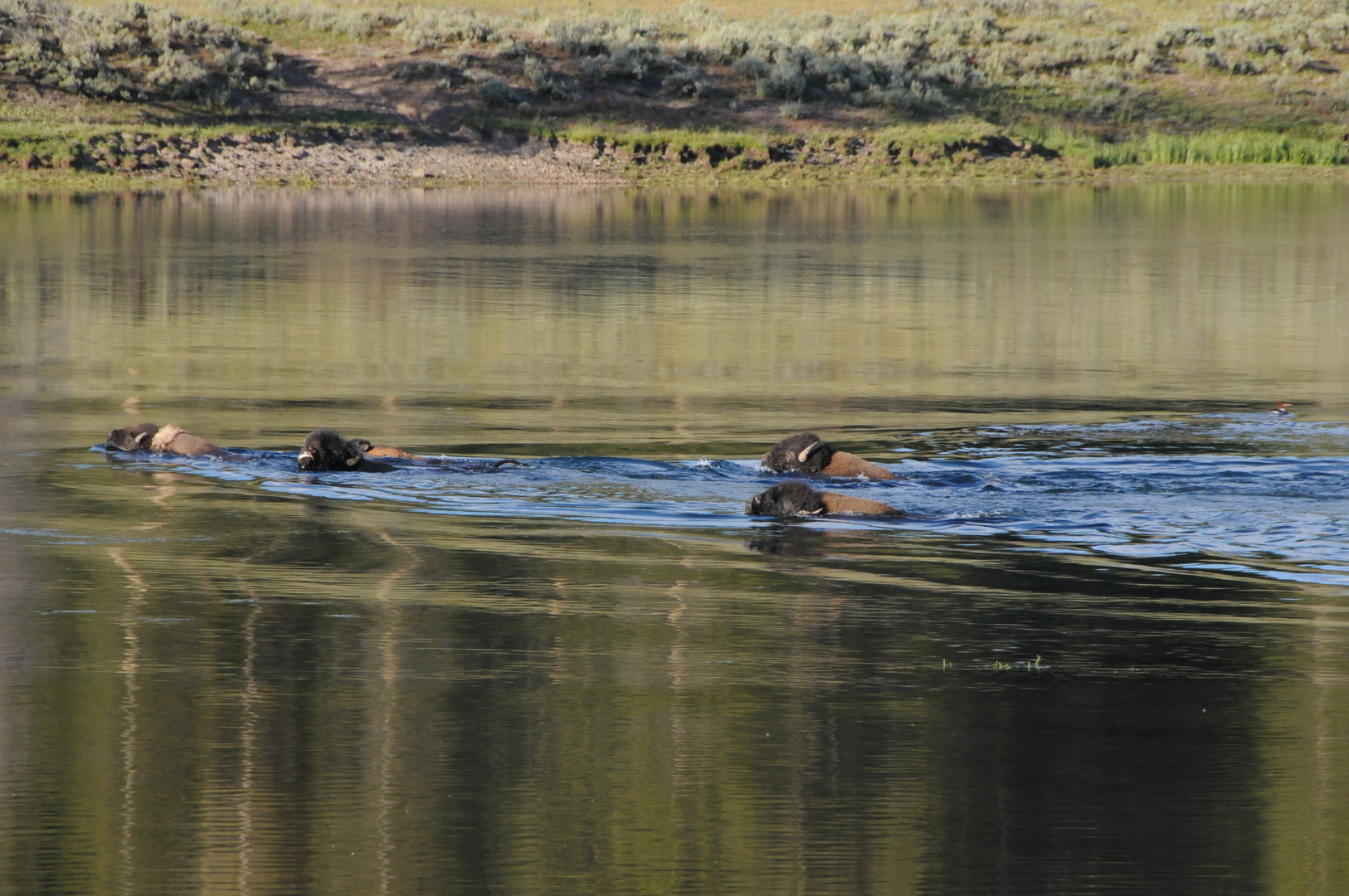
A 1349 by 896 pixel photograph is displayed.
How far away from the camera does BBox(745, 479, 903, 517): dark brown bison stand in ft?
39.5

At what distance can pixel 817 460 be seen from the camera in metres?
13.1

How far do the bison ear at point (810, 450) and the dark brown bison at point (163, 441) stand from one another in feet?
14.2

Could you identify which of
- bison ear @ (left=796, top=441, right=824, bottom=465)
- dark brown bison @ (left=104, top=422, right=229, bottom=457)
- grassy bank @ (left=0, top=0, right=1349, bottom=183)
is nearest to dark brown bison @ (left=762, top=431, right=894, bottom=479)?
bison ear @ (left=796, top=441, right=824, bottom=465)

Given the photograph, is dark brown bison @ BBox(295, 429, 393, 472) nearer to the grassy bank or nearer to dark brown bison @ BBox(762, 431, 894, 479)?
dark brown bison @ BBox(762, 431, 894, 479)

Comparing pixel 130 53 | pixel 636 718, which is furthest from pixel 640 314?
pixel 130 53

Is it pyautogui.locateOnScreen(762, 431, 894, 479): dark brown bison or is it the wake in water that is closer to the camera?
the wake in water

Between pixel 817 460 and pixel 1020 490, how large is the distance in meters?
1.38

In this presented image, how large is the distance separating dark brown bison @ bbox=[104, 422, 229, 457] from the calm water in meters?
0.21

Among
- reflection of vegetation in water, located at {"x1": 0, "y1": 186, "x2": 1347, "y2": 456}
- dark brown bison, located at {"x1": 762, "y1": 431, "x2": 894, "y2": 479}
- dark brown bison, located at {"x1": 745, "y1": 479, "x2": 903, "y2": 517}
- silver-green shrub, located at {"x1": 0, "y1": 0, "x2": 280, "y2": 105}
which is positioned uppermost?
silver-green shrub, located at {"x1": 0, "y1": 0, "x2": 280, "y2": 105}

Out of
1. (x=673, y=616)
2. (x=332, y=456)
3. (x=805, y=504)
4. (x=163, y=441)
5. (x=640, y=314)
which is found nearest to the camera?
(x=673, y=616)

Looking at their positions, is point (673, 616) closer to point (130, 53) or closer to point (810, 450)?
point (810, 450)

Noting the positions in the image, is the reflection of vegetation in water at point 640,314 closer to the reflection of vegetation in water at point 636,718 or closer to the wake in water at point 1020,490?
the wake in water at point 1020,490

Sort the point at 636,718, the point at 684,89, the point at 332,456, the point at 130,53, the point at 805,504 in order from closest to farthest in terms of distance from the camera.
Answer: the point at 636,718
the point at 805,504
the point at 332,456
the point at 130,53
the point at 684,89

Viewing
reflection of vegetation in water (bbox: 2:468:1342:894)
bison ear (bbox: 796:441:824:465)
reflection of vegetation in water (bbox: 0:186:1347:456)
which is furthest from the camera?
reflection of vegetation in water (bbox: 0:186:1347:456)
